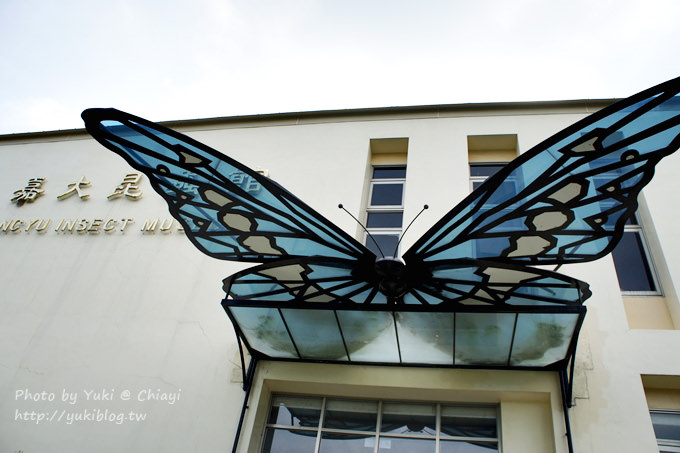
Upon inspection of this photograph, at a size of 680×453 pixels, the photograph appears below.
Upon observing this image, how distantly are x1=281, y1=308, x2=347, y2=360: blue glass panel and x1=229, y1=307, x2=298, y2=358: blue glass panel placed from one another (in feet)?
0.38

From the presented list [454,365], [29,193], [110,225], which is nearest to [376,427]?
[454,365]

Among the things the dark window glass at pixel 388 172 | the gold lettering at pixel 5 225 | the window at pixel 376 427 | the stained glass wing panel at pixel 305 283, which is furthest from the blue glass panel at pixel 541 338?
the gold lettering at pixel 5 225

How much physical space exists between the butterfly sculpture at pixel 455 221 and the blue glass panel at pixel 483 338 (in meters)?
0.17

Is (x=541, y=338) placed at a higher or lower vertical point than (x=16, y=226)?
lower

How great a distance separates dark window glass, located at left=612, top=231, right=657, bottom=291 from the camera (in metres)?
6.49

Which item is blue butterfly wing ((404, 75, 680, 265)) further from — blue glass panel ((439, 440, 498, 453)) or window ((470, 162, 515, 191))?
window ((470, 162, 515, 191))

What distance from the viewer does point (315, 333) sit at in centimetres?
560

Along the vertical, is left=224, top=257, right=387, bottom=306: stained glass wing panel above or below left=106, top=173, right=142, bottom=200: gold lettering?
below

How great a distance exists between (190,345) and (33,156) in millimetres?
7100

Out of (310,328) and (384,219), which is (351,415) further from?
(384,219)

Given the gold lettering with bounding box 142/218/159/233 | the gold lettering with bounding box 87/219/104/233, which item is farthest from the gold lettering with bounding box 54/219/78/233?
the gold lettering with bounding box 142/218/159/233

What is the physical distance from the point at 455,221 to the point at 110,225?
6.55 m

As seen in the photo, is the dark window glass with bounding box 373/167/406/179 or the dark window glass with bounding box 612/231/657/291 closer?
the dark window glass with bounding box 612/231/657/291

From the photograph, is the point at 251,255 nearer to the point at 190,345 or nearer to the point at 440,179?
the point at 190,345
